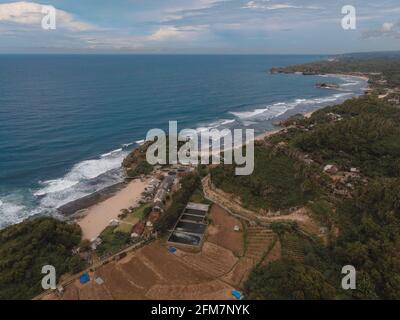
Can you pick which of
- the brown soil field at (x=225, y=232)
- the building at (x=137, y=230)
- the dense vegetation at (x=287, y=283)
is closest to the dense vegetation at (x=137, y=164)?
the building at (x=137, y=230)

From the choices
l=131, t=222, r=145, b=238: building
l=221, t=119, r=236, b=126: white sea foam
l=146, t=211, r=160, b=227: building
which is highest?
l=221, t=119, r=236, b=126: white sea foam

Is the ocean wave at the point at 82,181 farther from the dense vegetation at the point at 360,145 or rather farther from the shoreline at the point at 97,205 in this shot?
the dense vegetation at the point at 360,145

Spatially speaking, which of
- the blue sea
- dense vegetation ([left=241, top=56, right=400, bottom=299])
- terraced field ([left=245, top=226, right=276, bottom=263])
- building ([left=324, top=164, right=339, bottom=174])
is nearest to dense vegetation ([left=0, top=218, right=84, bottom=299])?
the blue sea

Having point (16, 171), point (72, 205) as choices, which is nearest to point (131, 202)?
point (72, 205)

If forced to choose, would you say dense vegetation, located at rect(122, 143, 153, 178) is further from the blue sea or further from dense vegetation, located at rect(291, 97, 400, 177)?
dense vegetation, located at rect(291, 97, 400, 177)

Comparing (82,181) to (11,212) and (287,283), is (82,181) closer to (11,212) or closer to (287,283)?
(11,212)

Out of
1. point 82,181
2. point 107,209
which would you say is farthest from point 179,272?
point 82,181
